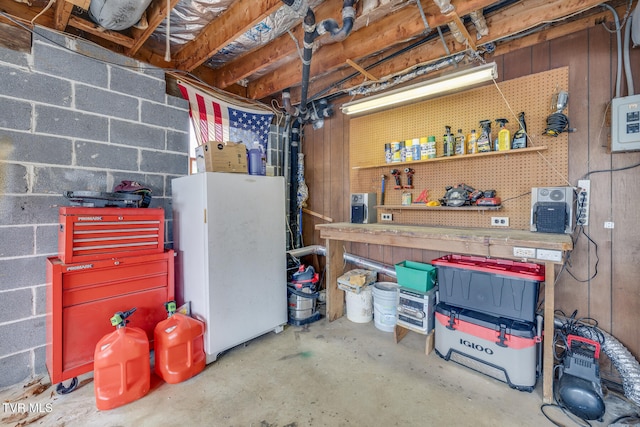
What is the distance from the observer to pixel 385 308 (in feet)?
8.89

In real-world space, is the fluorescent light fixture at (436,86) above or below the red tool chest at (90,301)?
above

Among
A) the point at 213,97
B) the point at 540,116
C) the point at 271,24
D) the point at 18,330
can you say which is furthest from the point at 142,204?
the point at 540,116

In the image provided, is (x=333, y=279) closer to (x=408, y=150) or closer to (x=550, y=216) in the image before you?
(x=408, y=150)

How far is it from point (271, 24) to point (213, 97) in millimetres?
1192

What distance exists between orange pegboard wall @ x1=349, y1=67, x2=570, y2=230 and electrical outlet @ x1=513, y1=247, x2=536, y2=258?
60 centimetres

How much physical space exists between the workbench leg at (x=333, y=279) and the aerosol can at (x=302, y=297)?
0.16 m

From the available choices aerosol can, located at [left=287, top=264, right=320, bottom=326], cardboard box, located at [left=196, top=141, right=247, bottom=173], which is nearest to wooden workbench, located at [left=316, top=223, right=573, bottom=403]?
aerosol can, located at [left=287, top=264, right=320, bottom=326]

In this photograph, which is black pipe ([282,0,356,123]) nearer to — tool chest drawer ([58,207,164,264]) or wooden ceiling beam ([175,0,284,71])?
wooden ceiling beam ([175,0,284,71])

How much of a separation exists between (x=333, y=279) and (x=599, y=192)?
2.25 m

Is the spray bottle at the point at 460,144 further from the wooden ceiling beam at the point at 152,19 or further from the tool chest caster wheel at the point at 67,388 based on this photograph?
the tool chest caster wheel at the point at 67,388

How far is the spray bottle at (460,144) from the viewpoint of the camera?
2.42 meters

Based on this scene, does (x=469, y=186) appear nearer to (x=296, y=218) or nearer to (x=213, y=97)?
(x=296, y=218)

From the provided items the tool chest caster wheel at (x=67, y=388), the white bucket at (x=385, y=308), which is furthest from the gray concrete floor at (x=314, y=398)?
the white bucket at (x=385, y=308)

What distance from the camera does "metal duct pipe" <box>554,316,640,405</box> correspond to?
169 centimetres
